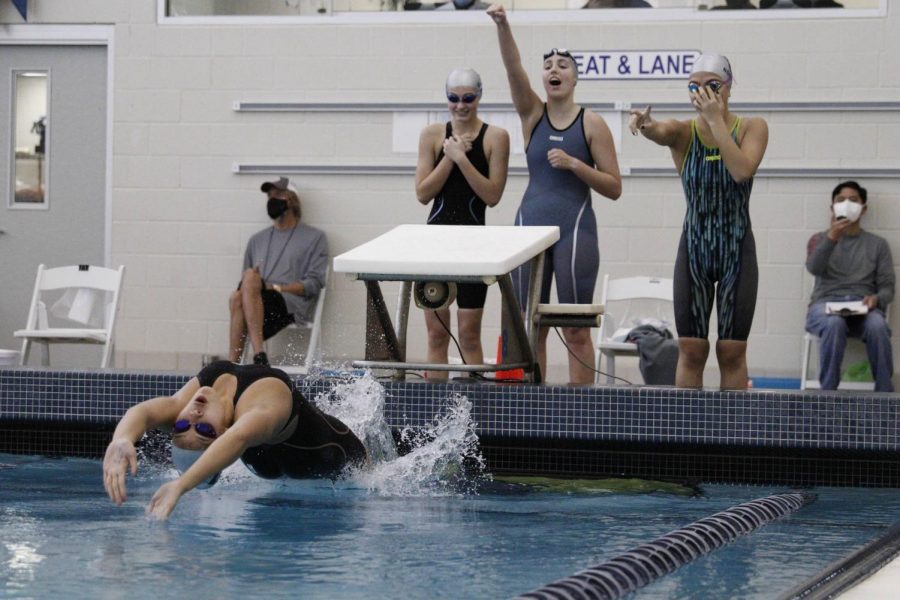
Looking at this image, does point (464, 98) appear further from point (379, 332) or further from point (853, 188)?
point (853, 188)

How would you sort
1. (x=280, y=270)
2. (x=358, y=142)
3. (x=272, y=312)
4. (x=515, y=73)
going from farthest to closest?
(x=358, y=142), (x=280, y=270), (x=272, y=312), (x=515, y=73)

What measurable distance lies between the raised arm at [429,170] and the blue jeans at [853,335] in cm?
276

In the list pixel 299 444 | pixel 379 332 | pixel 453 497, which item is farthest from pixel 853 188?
pixel 299 444

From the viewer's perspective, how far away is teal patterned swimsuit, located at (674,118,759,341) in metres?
5.29

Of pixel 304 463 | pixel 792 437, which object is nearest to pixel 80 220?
pixel 304 463

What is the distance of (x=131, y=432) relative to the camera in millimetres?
4000

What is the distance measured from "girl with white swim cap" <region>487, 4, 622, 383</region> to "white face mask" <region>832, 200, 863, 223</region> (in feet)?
7.58

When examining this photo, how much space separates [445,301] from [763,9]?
395cm

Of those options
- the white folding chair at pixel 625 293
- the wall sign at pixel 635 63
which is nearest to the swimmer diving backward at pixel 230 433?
the white folding chair at pixel 625 293

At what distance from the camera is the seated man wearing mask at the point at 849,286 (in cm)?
752

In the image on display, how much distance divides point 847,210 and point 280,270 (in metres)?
3.31

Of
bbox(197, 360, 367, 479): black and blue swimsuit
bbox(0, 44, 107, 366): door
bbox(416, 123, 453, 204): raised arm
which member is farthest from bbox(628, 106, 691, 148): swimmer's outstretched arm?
bbox(0, 44, 107, 366): door

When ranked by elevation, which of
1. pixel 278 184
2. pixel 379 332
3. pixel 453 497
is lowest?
pixel 453 497

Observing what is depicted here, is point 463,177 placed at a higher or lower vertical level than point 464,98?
lower
